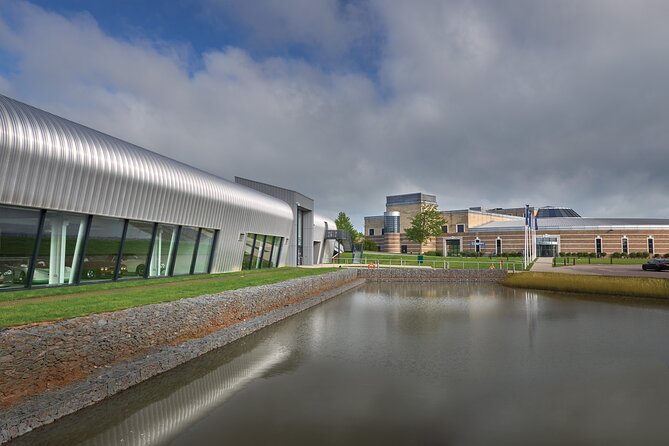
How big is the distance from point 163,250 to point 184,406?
18.2 m

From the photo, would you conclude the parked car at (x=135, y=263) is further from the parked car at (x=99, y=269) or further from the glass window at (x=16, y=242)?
the glass window at (x=16, y=242)

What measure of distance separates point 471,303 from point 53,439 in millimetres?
20744

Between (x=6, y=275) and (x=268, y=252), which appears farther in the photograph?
(x=268, y=252)

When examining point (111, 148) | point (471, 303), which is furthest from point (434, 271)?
point (111, 148)

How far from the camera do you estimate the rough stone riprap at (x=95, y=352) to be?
7.55 m

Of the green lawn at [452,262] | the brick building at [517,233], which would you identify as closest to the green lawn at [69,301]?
the green lawn at [452,262]

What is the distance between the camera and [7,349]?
7578 mm

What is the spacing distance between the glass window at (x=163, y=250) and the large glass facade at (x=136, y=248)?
62 centimetres

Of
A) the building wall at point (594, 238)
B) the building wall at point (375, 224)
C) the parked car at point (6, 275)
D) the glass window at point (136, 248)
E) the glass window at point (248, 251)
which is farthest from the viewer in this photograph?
the building wall at point (375, 224)

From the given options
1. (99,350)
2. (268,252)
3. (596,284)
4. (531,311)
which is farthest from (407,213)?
(99,350)

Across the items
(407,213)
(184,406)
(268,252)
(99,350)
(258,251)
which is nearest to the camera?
(184,406)

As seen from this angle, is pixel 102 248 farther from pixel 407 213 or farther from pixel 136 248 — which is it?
pixel 407 213

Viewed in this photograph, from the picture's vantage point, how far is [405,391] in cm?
909

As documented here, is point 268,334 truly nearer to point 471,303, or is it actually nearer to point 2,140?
point 2,140
